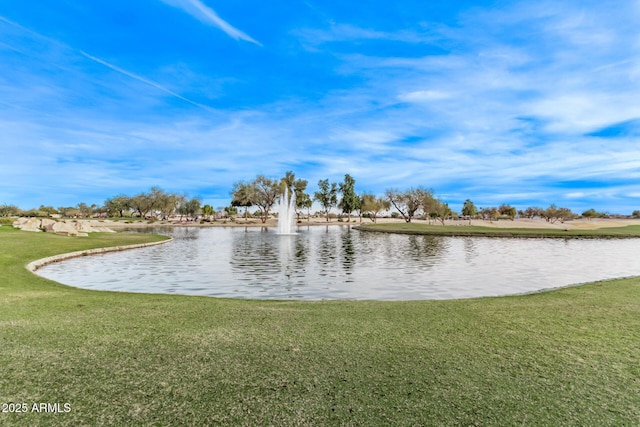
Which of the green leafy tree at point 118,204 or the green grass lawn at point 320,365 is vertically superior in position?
the green leafy tree at point 118,204

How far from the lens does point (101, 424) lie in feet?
10.3

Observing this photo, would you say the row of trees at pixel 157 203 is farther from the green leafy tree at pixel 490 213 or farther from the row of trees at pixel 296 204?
the green leafy tree at pixel 490 213

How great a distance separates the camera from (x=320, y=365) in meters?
4.38

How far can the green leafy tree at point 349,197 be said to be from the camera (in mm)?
96188

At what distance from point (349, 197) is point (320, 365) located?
92.5 m

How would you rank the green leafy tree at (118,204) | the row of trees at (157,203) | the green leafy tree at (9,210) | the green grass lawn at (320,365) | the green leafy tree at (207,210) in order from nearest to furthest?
the green grass lawn at (320,365), the green leafy tree at (9,210), the row of trees at (157,203), the green leafy tree at (118,204), the green leafy tree at (207,210)

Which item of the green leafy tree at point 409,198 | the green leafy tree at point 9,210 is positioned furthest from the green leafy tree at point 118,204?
the green leafy tree at point 409,198

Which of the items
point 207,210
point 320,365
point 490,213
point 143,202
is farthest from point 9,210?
point 490,213

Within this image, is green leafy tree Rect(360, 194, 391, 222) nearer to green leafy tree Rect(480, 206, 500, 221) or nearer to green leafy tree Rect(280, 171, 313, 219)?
green leafy tree Rect(280, 171, 313, 219)

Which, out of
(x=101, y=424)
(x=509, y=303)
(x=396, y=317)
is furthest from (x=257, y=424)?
(x=509, y=303)

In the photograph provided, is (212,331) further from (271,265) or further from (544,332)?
(271,265)

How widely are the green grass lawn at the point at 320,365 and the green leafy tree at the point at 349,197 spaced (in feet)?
291

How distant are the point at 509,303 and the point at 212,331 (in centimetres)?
698

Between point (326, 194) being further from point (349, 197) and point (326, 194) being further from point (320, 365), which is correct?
point (320, 365)
